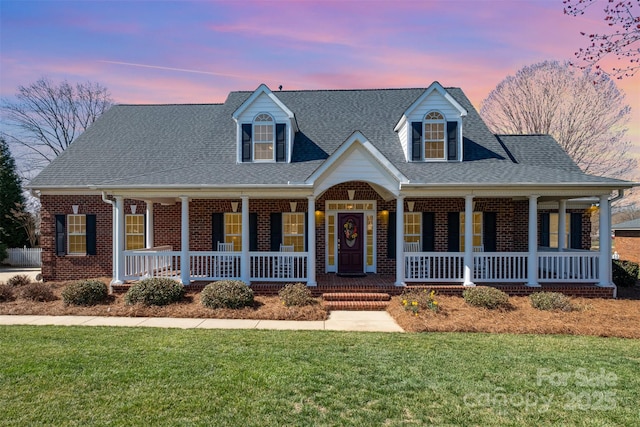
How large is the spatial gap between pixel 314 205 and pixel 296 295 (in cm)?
315

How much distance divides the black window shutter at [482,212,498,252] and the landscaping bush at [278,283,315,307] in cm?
753

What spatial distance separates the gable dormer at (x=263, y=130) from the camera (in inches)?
539

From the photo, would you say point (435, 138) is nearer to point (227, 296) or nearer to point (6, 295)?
point (227, 296)

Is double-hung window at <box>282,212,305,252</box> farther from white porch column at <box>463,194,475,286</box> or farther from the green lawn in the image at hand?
the green lawn

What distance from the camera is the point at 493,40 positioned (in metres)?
12.1

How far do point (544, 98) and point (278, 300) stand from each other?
2851 centimetres

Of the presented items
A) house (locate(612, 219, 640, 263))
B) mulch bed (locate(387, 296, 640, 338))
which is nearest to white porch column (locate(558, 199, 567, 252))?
mulch bed (locate(387, 296, 640, 338))

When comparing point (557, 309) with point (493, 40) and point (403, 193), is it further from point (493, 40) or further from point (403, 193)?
point (493, 40)

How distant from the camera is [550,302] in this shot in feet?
33.5

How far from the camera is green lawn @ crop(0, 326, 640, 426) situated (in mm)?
4500

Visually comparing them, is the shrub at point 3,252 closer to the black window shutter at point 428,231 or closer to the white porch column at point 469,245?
the black window shutter at point 428,231

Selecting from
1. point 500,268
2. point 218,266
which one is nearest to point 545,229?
point 500,268

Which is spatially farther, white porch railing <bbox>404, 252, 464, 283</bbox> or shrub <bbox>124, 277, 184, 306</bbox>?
white porch railing <bbox>404, 252, 464, 283</bbox>

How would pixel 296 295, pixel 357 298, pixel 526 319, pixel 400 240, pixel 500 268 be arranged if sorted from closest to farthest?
pixel 526 319 → pixel 296 295 → pixel 357 298 → pixel 400 240 → pixel 500 268
